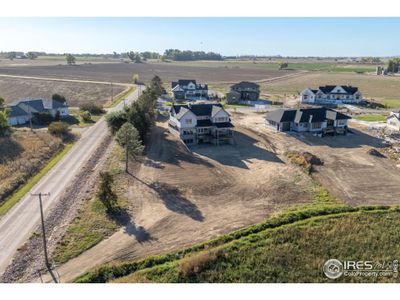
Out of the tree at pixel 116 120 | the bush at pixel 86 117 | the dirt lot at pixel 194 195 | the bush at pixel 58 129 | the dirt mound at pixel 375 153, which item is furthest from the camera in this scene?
the bush at pixel 86 117

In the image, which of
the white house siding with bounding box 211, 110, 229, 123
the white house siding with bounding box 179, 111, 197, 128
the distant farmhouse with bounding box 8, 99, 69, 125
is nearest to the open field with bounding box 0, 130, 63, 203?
the distant farmhouse with bounding box 8, 99, 69, 125

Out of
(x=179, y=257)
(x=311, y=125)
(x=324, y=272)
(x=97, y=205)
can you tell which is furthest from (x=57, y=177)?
(x=311, y=125)

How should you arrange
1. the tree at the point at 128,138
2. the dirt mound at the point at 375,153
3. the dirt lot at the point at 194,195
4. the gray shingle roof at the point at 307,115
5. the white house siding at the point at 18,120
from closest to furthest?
the dirt lot at the point at 194,195
the tree at the point at 128,138
the dirt mound at the point at 375,153
the gray shingle roof at the point at 307,115
the white house siding at the point at 18,120

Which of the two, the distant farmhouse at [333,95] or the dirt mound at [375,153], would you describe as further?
the distant farmhouse at [333,95]

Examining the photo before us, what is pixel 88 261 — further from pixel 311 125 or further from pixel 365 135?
pixel 365 135

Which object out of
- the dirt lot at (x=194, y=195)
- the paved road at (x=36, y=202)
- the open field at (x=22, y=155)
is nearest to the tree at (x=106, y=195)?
the dirt lot at (x=194, y=195)

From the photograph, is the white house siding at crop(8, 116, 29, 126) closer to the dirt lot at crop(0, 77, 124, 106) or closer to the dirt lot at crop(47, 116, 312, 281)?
the dirt lot at crop(0, 77, 124, 106)

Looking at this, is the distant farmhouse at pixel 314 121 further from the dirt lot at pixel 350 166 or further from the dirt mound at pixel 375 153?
the dirt mound at pixel 375 153
